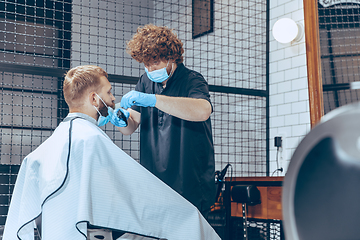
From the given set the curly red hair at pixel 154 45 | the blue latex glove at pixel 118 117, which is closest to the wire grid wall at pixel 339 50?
the curly red hair at pixel 154 45

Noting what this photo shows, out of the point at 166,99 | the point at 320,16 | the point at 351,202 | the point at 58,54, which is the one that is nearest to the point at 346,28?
the point at 320,16

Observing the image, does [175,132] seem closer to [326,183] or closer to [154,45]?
[154,45]

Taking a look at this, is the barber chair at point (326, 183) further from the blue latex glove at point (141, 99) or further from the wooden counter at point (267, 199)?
the wooden counter at point (267, 199)

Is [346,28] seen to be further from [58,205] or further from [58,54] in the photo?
[58,54]

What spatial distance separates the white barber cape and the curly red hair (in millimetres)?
576

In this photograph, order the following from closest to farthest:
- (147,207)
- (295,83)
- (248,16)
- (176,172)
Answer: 1. (147,207)
2. (176,172)
3. (295,83)
4. (248,16)

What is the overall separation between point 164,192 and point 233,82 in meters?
2.51

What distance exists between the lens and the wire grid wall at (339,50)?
6.01ft

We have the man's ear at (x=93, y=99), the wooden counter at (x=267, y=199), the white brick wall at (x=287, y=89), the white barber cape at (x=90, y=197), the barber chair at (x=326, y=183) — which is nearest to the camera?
the barber chair at (x=326, y=183)

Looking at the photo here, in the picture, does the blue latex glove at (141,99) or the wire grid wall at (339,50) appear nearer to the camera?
the blue latex glove at (141,99)

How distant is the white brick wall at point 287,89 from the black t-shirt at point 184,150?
4.31ft

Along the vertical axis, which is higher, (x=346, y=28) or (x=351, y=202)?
(x=346, y=28)

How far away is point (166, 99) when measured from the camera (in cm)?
172

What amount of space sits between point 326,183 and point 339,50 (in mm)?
1751
